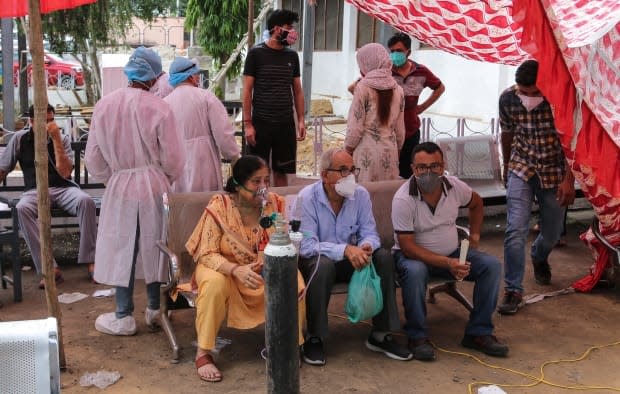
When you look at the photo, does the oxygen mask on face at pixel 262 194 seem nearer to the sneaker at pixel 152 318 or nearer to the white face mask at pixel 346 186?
the white face mask at pixel 346 186

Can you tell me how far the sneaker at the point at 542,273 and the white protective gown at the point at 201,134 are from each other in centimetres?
259

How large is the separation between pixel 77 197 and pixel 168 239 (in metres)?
1.60

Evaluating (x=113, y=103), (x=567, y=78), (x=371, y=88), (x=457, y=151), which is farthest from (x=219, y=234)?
(x=457, y=151)

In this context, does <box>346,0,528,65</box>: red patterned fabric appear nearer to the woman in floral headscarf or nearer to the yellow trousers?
the woman in floral headscarf

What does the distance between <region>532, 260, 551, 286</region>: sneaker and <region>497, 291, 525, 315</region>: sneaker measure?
663 millimetres

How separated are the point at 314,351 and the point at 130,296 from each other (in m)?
1.27

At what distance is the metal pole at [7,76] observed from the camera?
8.66m

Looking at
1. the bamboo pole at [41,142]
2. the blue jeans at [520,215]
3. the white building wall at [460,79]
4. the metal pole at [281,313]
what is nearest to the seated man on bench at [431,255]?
the blue jeans at [520,215]

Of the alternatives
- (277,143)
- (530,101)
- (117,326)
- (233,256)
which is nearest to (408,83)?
(277,143)

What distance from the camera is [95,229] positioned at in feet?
19.6

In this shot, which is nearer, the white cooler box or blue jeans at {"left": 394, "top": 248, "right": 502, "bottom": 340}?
the white cooler box

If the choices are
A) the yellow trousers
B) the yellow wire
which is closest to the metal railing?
the yellow wire

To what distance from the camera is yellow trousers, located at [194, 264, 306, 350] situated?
4.21m

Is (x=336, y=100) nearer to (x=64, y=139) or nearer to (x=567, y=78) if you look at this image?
(x=64, y=139)
